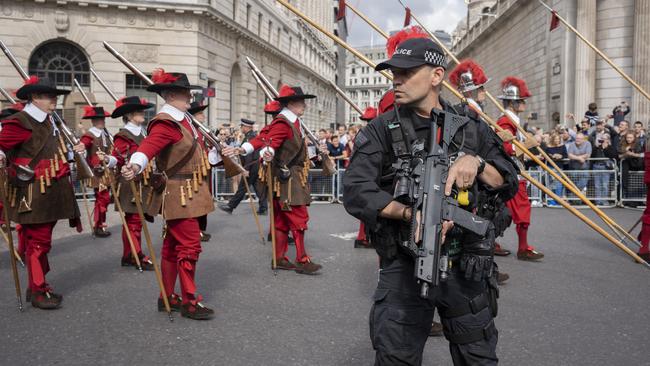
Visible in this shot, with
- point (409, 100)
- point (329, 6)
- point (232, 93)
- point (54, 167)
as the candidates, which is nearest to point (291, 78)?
point (232, 93)

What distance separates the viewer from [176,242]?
547 centimetres

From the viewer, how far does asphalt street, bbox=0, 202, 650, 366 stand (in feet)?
14.5

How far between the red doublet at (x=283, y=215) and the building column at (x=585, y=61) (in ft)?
59.4

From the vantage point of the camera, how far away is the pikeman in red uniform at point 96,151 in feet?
30.8

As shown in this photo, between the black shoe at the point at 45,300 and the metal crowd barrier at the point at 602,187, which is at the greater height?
the metal crowd barrier at the point at 602,187

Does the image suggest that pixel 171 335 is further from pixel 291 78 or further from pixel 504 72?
pixel 291 78

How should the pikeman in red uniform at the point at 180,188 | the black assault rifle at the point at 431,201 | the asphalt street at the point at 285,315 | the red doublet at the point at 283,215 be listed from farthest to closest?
the red doublet at the point at 283,215, the pikeman in red uniform at the point at 180,188, the asphalt street at the point at 285,315, the black assault rifle at the point at 431,201

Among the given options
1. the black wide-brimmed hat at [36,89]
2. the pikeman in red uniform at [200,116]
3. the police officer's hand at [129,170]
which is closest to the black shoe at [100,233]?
the pikeman in red uniform at [200,116]

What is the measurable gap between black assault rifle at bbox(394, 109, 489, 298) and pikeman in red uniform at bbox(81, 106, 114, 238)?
7220 mm

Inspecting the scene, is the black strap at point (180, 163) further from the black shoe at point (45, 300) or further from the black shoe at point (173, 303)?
the black shoe at point (45, 300)

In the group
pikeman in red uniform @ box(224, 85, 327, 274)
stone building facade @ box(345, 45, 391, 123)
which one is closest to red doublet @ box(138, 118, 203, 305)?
pikeman in red uniform @ box(224, 85, 327, 274)

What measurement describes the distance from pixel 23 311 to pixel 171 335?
5.67 ft

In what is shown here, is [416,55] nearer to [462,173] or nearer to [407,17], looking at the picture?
[462,173]

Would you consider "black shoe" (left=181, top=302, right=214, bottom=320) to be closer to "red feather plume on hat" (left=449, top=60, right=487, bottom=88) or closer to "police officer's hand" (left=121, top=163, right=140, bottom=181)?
"police officer's hand" (left=121, top=163, right=140, bottom=181)
